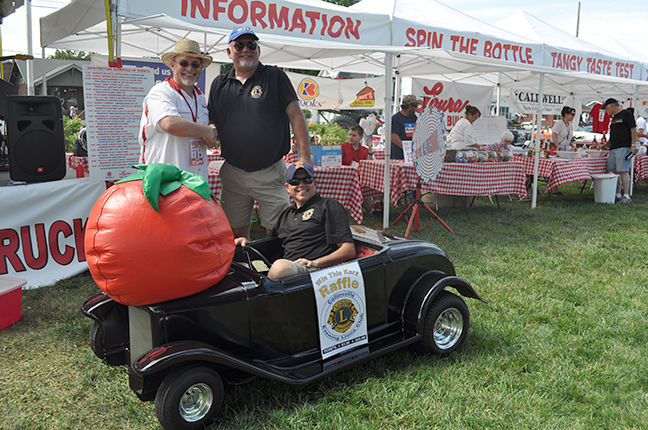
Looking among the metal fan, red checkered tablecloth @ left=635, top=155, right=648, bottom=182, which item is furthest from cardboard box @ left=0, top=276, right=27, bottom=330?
red checkered tablecloth @ left=635, top=155, right=648, bottom=182

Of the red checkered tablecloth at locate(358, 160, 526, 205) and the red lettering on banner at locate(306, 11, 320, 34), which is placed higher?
the red lettering on banner at locate(306, 11, 320, 34)

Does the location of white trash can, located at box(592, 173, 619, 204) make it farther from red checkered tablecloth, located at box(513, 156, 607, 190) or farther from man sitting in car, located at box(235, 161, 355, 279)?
man sitting in car, located at box(235, 161, 355, 279)

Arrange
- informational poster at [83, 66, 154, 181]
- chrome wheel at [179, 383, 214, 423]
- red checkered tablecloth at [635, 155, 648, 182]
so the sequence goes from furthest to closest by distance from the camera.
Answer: red checkered tablecloth at [635, 155, 648, 182]
informational poster at [83, 66, 154, 181]
chrome wheel at [179, 383, 214, 423]

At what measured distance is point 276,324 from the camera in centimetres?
240

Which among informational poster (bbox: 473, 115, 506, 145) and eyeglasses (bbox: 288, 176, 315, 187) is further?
informational poster (bbox: 473, 115, 506, 145)

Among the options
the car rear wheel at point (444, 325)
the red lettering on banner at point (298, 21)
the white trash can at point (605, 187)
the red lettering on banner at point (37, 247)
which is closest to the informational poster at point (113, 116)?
the red lettering on banner at point (37, 247)

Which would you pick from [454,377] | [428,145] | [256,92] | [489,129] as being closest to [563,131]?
[489,129]

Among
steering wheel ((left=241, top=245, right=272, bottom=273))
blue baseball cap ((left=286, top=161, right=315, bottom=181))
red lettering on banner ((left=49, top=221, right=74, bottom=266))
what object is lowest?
red lettering on banner ((left=49, top=221, right=74, bottom=266))

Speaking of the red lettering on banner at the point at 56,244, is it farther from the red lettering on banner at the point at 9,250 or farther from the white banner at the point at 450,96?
the white banner at the point at 450,96

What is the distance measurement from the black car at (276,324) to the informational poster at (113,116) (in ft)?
6.23

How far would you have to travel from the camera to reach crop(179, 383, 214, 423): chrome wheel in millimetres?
2197

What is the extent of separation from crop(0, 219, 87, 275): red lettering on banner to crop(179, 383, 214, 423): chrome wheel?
8.76 ft

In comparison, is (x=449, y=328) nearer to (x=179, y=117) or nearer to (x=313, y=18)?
(x=179, y=117)

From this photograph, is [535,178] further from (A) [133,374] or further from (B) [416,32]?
(A) [133,374]
